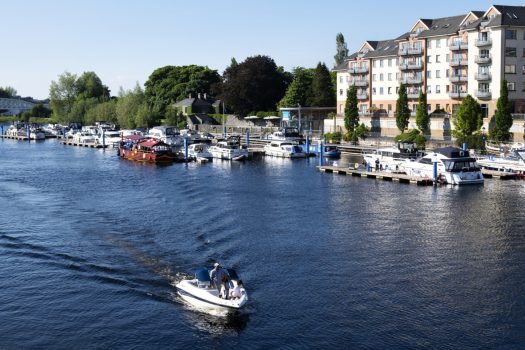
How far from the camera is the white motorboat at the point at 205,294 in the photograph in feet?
102

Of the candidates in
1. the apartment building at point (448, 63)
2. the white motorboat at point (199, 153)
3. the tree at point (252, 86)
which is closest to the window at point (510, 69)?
the apartment building at point (448, 63)

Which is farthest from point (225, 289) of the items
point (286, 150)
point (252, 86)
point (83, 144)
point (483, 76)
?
point (252, 86)

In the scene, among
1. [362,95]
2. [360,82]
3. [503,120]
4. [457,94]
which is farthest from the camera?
[360,82]

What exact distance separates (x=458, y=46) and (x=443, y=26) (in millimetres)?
7140

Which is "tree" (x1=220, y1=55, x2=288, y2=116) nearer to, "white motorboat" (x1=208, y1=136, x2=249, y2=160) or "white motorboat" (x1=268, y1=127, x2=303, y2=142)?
"white motorboat" (x1=268, y1=127, x2=303, y2=142)

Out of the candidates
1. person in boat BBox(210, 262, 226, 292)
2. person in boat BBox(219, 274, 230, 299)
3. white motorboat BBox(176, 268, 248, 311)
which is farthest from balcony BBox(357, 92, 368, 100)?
person in boat BBox(219, 274, 230, 299)

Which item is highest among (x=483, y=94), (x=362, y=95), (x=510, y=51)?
(x=510, y=51)

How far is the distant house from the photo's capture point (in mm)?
164500

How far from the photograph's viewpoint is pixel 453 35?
109 metres

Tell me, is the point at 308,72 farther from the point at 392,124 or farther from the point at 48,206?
the point at 48,206

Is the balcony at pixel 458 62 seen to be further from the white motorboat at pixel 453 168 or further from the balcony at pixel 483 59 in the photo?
the white motorboat at pixel 453 168

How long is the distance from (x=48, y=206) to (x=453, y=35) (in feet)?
237

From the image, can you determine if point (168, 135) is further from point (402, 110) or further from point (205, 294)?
point (205, 294)

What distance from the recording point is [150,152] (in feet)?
314
